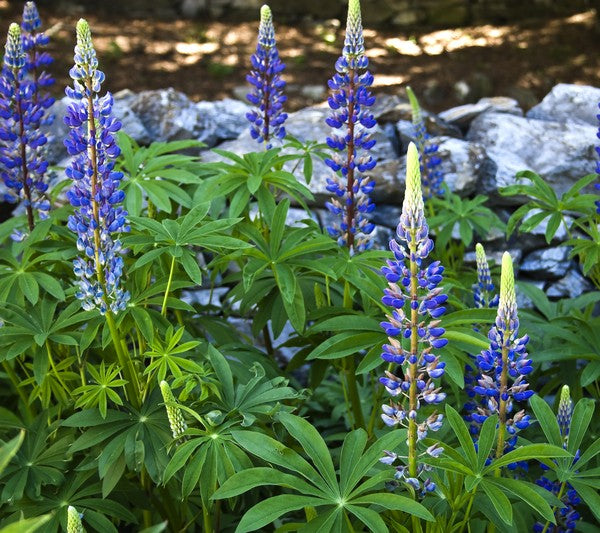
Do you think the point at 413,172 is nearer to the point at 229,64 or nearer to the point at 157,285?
the point at 157,285

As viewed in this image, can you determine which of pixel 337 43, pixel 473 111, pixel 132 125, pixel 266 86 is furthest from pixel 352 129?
pixel 337 43

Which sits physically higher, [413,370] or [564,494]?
[413,370]

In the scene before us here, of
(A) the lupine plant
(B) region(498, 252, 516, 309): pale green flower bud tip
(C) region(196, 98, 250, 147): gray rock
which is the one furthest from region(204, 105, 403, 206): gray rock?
(B) region(498, 252, 516, 309): pale green flower bud tip

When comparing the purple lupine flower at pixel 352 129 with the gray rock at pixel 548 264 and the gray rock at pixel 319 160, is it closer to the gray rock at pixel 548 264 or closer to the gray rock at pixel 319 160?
the gray rock at pixel 319 160

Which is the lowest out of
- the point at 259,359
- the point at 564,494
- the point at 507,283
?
the point at 564,494

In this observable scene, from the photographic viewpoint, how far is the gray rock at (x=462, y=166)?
18.3ft

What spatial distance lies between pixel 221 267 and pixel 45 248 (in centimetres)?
78

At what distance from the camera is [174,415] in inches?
107

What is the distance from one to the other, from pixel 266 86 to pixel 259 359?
1.30 metres

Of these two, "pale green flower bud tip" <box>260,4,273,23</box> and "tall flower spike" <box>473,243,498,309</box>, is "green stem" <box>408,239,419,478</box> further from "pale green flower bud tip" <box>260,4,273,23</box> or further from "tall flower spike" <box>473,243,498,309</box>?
"pale green flower bud tip" <box>260,4,273,23</box>

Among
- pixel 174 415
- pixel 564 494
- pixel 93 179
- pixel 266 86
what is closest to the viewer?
pixel 174 415

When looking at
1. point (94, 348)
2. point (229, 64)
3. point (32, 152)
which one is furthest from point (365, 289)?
point (229, 64)

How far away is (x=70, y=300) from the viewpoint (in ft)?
11.6

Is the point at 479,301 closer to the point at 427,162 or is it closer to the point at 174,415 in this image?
the point at 427,162
